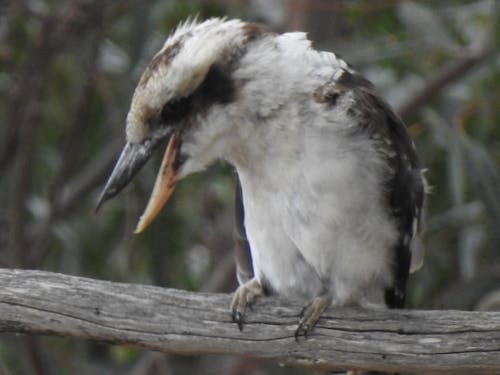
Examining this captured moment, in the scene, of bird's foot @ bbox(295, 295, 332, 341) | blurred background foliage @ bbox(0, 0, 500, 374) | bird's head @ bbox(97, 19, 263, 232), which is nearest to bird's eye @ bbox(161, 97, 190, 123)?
bird's head @ bbox(97, 19, 263, 232)

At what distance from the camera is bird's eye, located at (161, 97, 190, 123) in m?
2.57

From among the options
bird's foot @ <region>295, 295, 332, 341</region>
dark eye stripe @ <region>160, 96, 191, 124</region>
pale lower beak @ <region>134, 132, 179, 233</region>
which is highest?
dark eye stripe @ <region>160, 96, 191, 124</region>

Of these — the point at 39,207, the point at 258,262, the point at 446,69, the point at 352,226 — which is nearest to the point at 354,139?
the point at 352,226

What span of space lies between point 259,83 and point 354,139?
0.74 feet

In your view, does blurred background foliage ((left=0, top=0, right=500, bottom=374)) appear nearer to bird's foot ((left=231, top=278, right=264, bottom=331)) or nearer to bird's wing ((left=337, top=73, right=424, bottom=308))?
bird's wing ((left=337, top=73, right=424, bottom=308))

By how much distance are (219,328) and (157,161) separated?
126cm

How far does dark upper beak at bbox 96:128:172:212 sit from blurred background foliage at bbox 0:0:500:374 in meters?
1.21

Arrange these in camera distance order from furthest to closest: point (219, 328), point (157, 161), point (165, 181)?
point (157, 161)
point (165, 181)
point (219, 328)

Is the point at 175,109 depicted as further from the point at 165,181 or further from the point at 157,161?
the point at 157,161

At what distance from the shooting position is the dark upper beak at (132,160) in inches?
103

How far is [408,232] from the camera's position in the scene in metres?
2.86

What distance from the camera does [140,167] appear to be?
105 inches

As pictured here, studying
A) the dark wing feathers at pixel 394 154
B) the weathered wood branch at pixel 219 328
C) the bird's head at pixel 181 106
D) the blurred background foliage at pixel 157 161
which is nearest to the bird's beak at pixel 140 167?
the bird's head at pixel 181 106

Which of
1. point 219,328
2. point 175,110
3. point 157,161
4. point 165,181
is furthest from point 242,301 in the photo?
point 157,161
